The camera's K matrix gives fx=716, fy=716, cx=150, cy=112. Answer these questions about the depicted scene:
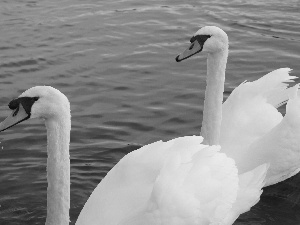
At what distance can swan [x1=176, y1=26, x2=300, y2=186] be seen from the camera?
8242 millimetres

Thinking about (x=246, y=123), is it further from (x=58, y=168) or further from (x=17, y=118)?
(x=17, y=118)

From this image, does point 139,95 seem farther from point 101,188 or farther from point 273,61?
point 101,188

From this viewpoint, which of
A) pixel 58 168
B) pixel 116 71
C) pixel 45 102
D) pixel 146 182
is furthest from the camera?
pixel 116 71

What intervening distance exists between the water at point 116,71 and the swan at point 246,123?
21.4 inches

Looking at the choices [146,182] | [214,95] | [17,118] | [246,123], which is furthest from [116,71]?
[17,118]

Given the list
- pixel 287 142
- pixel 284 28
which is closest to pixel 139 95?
pixel 287 142

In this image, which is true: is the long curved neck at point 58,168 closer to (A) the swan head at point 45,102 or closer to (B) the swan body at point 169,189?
(A) the swan head at point 45,102

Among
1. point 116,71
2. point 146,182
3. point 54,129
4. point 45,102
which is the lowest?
point 116,71

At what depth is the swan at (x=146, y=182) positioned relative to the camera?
6145 mm

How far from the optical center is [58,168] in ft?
20.4

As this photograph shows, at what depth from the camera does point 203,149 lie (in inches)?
266

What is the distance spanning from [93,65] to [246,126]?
15.7 feet

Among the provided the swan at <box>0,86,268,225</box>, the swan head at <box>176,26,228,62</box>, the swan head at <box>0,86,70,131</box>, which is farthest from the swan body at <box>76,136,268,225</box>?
the swan head at <box>176,26,228,62</box>

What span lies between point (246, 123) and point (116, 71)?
425cm
